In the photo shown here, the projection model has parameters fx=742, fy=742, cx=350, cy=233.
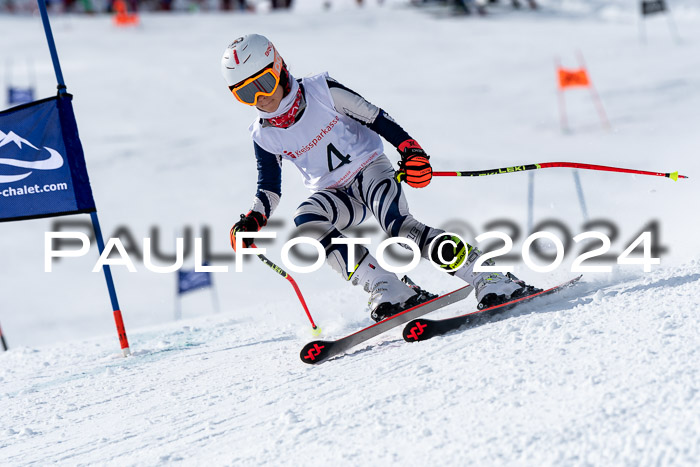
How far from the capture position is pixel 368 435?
2.44m

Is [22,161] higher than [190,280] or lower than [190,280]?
higher

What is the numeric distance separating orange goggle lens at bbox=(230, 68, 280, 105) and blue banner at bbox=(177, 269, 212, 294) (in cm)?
504

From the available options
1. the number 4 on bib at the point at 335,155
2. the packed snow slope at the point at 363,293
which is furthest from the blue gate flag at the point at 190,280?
the number 4 on bib at the point at 335,155

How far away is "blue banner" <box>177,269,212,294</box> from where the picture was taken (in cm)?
838

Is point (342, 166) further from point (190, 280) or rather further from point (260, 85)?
point (190, 280)

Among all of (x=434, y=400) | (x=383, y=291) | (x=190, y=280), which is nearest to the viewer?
(x=434, y=400)

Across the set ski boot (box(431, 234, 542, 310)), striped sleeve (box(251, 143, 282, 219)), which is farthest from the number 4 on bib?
ski boot (box(431, 234, 542, 310))

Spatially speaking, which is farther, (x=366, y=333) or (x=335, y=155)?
(x=335, y=155)

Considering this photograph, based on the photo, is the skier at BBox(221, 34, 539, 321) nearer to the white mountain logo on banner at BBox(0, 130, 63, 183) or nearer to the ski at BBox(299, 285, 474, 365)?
the ski at BBox(299, 285, 474, 365)

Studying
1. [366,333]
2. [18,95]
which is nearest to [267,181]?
[366,333]

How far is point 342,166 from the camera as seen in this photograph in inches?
153

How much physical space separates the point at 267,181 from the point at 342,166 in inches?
18.3

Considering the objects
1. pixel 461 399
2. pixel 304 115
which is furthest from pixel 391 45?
pixel 461 399

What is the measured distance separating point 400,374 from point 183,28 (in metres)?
27.0
